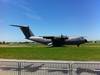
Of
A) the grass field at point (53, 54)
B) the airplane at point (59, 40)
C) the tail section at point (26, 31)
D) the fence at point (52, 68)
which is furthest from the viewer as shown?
the tail section at point (26, 31)

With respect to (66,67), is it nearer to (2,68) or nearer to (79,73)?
Answer: (79,73)

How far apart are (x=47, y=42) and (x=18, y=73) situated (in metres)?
65.1

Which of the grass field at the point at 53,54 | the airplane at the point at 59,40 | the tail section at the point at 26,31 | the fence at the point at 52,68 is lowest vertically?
the grass field at the point at 53,54

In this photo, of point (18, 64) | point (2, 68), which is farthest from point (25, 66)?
point (2, 68)

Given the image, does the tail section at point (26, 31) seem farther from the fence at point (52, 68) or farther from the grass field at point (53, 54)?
the fence at point (52, 68)

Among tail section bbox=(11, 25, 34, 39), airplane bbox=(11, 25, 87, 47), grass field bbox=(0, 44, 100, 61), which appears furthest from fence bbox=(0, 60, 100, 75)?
tail section bbox=(11, 25, 34, 39)

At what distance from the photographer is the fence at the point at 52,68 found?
11706 mm

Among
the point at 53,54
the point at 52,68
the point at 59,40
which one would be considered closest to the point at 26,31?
the point at 59,40

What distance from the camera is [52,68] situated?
1202cm

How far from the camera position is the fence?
11.7 meters

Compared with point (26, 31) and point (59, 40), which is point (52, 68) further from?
point (26, 31)

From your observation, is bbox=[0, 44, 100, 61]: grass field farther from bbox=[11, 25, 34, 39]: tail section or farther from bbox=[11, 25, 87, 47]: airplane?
bbox=[11, 25, 34, 39]: tail section

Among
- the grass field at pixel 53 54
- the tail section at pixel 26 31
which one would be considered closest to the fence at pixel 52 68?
the grass field at pixel 53 54

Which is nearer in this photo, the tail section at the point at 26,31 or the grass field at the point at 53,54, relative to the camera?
the grass field at the point at 53,54
